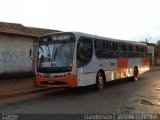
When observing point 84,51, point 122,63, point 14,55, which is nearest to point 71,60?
point 84,51

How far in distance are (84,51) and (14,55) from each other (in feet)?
25.7

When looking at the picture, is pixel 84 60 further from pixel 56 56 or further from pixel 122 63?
pixel 122 63

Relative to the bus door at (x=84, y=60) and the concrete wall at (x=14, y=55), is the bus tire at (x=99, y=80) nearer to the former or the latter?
the bus door at (x=84, y=60)

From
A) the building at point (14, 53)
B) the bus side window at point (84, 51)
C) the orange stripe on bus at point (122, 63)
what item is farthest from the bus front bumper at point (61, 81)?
the orange stripe on bus at point (122, 63)

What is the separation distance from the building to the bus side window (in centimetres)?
662

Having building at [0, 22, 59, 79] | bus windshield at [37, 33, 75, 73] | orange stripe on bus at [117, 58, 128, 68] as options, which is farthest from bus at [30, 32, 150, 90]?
building at [0, 22, 59, 79]

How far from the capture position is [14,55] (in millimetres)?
24391

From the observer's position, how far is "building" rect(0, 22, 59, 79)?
2319cm

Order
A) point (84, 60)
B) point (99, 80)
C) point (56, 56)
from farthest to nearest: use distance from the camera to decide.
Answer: point (99, 80), point (84, 60), point (56, 56)

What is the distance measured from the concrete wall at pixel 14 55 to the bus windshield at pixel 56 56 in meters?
5.90

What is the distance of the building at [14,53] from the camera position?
76.1 feet

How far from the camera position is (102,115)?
11523 mm

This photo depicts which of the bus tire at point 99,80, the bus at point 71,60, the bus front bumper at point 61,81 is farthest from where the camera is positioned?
the bus tire at point 99,80

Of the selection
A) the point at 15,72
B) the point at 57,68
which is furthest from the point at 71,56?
the point at 15,72
